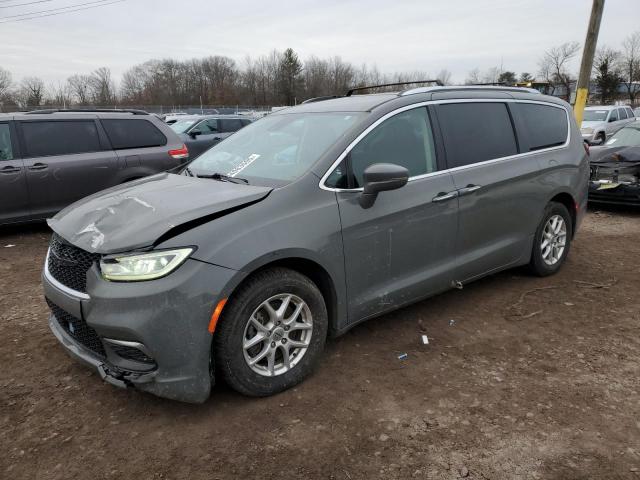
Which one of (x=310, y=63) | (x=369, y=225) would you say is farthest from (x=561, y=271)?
(x=310, y=63)

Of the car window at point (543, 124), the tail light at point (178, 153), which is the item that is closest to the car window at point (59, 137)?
the tail light at point (178, 153)

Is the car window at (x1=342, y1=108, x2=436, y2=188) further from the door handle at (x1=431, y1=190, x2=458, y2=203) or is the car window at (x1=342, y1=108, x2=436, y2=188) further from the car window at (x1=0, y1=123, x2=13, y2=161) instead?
the car window at (x1=0, y1=123, x2=13, y2=161)

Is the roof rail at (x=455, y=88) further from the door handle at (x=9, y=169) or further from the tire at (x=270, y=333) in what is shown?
the door handle at (x=9, y=169)

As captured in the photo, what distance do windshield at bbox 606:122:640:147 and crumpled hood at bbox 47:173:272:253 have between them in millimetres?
8255

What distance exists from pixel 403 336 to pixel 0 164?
5.96 meters

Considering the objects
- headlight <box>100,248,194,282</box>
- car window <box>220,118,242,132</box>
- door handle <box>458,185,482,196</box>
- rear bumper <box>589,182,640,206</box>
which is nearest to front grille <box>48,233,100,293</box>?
headlight <box>100,248,194,282</box>

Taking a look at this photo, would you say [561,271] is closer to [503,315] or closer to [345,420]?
[503,315]

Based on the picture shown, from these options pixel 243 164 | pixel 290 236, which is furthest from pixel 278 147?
pixel 290 236

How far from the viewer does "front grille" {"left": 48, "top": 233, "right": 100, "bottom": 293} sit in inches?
109

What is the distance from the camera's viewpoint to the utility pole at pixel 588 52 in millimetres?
10727

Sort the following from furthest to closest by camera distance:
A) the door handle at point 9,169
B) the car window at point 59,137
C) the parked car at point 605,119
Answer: the parked car at point 605,119, the car window at point 59,137, the door handle at point 9,169

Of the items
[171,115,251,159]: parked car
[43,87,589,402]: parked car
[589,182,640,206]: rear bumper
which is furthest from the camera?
[171,115,251,159]: parked car

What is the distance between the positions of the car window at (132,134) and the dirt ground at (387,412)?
155 inches

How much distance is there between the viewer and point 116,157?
7.41 m
